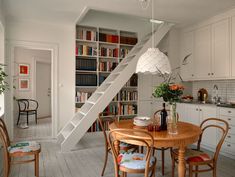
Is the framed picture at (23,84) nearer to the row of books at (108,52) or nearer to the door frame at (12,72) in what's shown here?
the door frame at (12,72)

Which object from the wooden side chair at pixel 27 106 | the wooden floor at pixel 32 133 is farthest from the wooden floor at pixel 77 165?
the wooden side chair at pixel 27 106

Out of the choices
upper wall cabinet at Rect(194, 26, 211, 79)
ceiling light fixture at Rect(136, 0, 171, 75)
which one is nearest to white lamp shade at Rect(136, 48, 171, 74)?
ceiling light fixture at Rect(136, 0, 171, 75)

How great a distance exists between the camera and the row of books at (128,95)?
4891 millimetres

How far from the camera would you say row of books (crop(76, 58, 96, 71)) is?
4465mm

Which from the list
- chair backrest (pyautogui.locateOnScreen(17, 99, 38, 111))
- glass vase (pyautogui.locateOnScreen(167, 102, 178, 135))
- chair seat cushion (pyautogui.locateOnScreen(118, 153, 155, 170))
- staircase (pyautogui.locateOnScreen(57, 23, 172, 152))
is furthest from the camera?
chair backrest (pyautogui.locateOnScreen(17, 99, 38, 111))

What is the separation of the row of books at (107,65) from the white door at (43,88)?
11.3 ft

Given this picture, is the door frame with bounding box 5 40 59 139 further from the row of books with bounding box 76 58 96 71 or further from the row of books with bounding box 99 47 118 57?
the row of books with bounding box 99 47 118 57

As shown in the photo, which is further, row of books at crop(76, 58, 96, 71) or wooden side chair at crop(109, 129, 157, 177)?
row of books at crop(76, 58, 96, 71)

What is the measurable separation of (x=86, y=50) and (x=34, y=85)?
10.7 ft

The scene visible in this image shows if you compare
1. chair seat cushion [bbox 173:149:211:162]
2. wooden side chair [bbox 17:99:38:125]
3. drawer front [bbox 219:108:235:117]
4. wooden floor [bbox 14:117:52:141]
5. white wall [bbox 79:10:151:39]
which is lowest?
wooden floor [bbox 14:117:52:141]

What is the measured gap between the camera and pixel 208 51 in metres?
4.19

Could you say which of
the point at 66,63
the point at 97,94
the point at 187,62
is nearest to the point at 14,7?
the point at 66,63

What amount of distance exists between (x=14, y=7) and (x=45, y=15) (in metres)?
0.60

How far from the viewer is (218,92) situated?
4.26 metres
